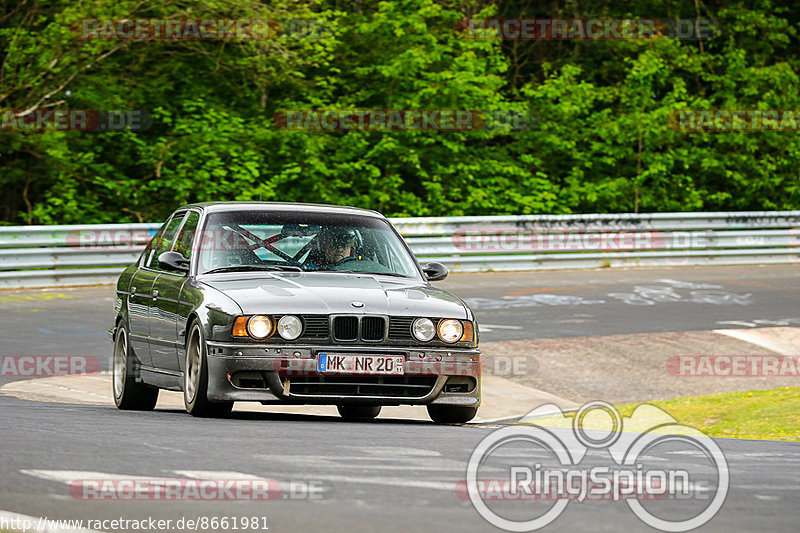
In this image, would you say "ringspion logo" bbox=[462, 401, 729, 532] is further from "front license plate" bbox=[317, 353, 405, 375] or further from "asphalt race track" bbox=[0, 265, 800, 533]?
"front license plate" bbox=[317, 353, 405, 375]

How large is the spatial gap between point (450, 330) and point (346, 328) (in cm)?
73

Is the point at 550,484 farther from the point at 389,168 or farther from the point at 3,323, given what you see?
the point at 389,168

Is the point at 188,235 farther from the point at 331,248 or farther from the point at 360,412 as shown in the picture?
the point at 360,412

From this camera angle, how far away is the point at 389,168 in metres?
27.6

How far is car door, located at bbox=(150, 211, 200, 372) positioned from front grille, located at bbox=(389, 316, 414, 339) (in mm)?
1462

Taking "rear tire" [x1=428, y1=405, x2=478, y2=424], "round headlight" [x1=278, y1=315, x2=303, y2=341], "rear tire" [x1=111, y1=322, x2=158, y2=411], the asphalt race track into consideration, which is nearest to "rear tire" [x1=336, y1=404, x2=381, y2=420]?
the asphalt race track

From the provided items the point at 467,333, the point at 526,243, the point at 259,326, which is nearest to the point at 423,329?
the point at 467,333

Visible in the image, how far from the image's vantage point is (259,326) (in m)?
8.34

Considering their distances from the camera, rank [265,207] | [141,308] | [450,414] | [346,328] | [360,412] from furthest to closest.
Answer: [360,412] < [141,308] < [265,207] < [450,414] < [346,328]

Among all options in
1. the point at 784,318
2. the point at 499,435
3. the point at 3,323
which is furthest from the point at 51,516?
the point at 784,318

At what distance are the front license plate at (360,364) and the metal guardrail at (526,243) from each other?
12.9 m

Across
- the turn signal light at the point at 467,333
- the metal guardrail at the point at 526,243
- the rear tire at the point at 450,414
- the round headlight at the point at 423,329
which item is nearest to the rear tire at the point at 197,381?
the round headlight at the point at 423,329

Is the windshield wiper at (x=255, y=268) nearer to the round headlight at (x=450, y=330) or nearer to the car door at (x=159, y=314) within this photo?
the car door at (x=159, y=314)

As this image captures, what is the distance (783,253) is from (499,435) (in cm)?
2043
